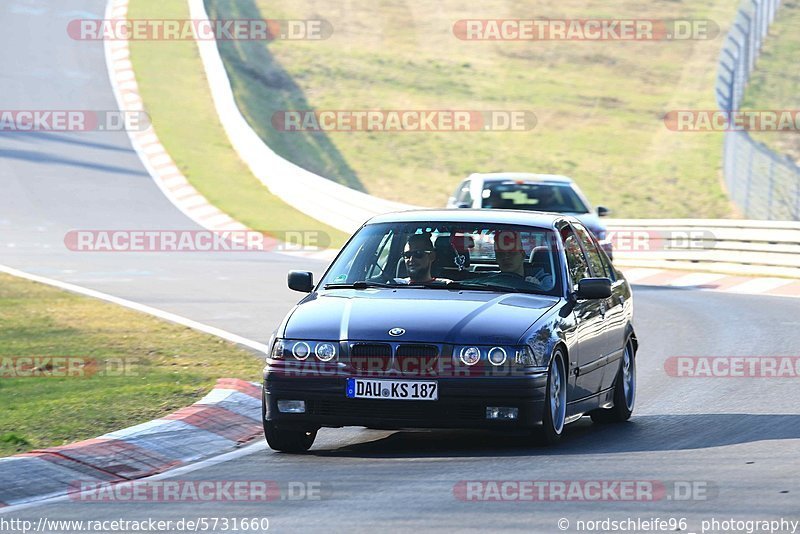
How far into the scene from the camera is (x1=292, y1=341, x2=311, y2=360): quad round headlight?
30.0 feet

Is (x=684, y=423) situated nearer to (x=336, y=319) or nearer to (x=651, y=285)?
(x=336, y=319)

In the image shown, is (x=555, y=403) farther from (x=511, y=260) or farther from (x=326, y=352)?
(x=326, y=352)

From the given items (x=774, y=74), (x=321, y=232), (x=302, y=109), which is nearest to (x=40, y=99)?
(x=302, y=109)

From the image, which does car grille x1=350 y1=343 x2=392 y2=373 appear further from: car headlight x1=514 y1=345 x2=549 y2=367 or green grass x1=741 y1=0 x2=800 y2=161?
green grass x1=741 y1=0 x2=800 y2=161

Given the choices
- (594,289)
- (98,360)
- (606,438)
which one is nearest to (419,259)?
(594,289)

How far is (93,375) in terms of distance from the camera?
1263 centimetres

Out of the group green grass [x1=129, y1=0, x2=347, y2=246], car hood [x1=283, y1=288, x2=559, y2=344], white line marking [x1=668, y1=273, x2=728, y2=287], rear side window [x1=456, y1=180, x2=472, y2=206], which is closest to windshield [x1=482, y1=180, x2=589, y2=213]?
rear side window [x1=456, y1=180, x2=472, y2=206]

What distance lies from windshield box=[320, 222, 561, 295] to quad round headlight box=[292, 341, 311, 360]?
0.93m

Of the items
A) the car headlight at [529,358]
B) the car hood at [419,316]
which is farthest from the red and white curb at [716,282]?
the car headlight at [529,358]

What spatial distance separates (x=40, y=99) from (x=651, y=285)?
23.4 m

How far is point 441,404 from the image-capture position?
8.94m

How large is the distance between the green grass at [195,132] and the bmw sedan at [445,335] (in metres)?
19.2

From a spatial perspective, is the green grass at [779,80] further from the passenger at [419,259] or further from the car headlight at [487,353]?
the car headlight at [487,353]

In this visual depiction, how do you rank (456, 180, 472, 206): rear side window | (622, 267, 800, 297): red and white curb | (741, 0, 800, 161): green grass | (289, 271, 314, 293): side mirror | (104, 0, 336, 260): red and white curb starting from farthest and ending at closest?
(741, 0, 800, 161): green grass
(104, 0, 336, 260): red and white curb
(622, 267, 800, 297): red and white curb
(456, 180, 472, 206): rear side window
(289, 271, 314, 293): side mirror
